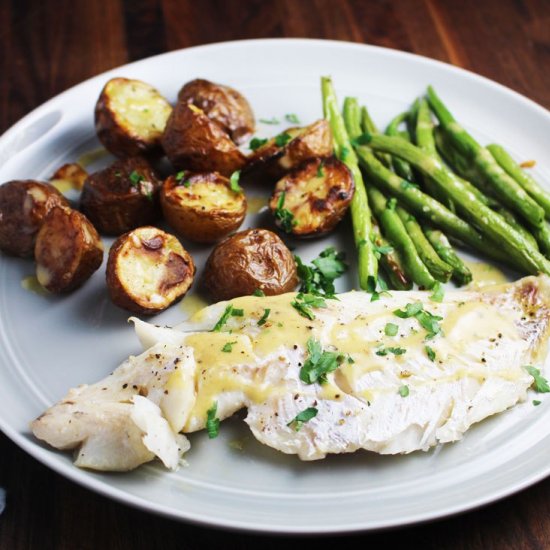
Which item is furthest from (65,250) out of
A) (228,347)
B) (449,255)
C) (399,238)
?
(449,255)

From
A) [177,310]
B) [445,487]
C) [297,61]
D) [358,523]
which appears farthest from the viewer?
[297,61]

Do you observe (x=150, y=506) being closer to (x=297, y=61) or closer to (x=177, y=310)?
(x=177, y=310)

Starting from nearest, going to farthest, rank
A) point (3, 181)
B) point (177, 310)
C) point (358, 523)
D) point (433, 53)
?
point (358, 523)
point (177, 310)
point (3, 181)
point (433, 53)

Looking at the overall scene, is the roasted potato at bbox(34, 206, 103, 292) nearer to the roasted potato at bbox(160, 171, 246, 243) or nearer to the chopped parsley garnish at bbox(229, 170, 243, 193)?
the roasted potato at bbox(160, 171, 246, 243)

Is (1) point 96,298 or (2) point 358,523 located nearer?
(2) point 358,523

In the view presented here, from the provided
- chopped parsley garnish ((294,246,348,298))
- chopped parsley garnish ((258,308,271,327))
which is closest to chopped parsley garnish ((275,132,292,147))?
chopped parsley garnish ((294,246,348,298))

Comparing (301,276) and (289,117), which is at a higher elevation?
(289,117)

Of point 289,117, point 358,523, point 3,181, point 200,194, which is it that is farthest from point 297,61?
point 358,523
